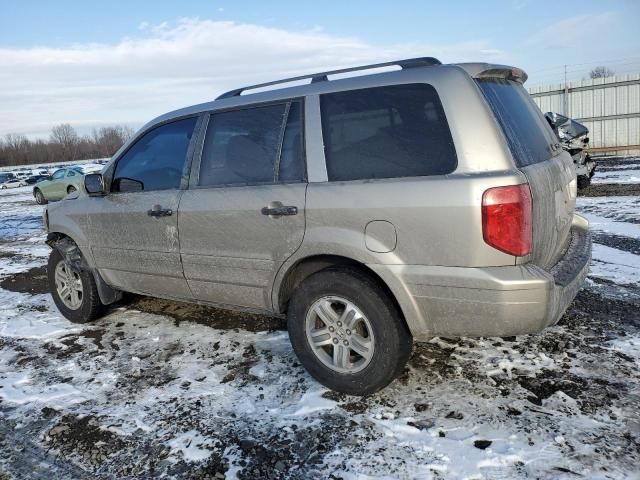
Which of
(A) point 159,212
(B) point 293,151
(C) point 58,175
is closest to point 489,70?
(B) point 293,151

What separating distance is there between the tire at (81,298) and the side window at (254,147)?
180 cm

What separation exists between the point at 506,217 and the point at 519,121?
84cm

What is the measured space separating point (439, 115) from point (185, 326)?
2.96 metres

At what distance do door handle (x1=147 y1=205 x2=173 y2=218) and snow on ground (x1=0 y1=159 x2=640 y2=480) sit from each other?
3.59 ft

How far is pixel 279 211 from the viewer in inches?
120

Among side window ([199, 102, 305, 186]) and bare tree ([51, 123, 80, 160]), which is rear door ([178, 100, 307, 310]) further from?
bare tree ([51, 123, 80, 160])

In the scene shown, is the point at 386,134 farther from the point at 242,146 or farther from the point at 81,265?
the point at 81,265

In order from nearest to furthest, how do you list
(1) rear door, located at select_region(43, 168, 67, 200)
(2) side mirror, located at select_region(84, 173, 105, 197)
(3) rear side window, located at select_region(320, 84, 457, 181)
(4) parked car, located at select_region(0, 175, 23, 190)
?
(3) rear side window, located at select_region(320, 84, 457, 181) < (2) side mirror, located at select_region(84, 173, 105, 197) < (1) rear door, located at select_region(43, 168, 67, 200) < (4) parked car, located at select_region(0, 175, 23, 190)

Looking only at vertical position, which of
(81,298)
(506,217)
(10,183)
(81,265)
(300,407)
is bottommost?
(300,407)

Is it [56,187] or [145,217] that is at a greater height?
[56,187]

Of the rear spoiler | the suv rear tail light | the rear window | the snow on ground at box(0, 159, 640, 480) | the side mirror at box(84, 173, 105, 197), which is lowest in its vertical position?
the snow on ground at box(0, 159, 640, 480)

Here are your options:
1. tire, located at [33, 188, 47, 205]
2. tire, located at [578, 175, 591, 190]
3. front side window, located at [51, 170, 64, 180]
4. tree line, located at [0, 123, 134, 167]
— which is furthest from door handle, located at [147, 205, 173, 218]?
tree line, located at [0, 123, 134, 167]

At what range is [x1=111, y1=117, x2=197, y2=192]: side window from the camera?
12.2 ft

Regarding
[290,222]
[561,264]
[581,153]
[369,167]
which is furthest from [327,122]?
[581,153]
